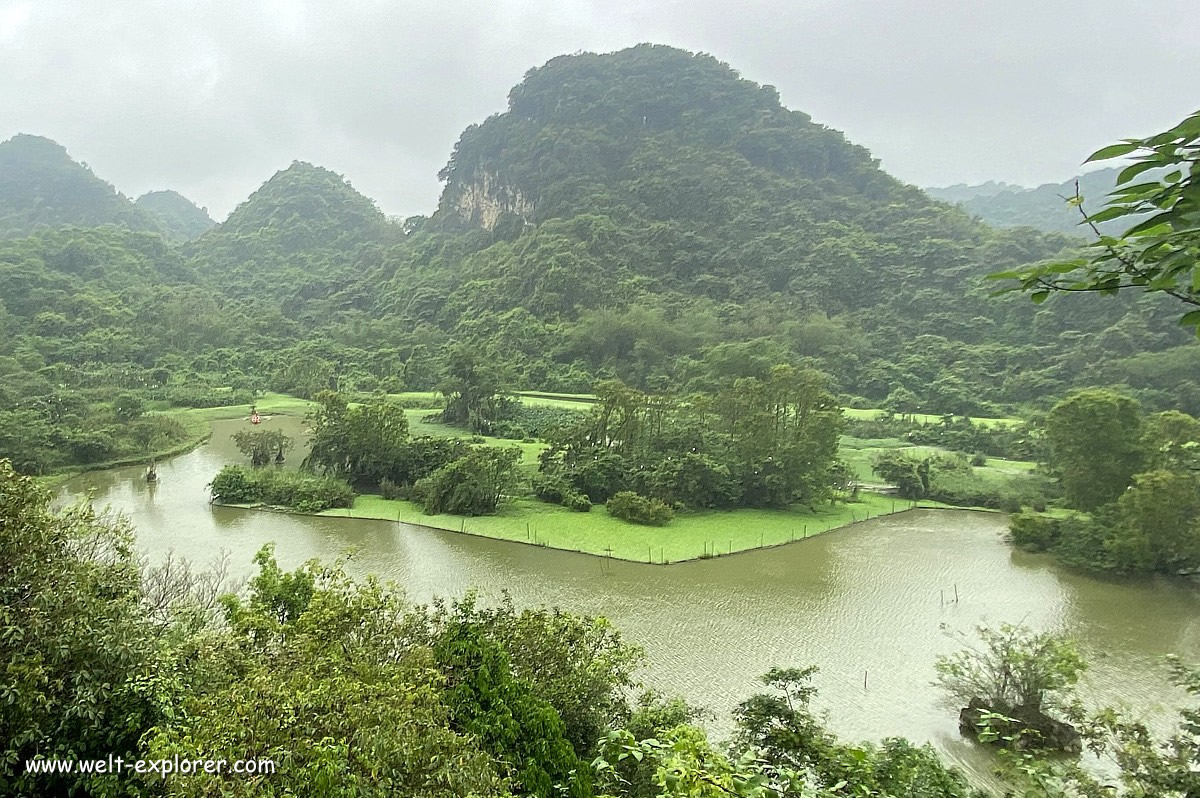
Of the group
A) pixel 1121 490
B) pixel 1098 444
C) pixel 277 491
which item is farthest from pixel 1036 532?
pixel 277 491

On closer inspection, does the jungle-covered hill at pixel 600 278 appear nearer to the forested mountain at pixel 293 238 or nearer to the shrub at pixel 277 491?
the forested mountain at pixel 293 238

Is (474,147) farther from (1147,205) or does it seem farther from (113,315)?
(1147,205)

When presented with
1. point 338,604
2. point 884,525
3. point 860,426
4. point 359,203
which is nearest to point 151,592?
point 338,604

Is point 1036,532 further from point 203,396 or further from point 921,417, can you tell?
point 203,396

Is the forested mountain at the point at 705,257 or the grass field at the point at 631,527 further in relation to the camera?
the forested mountain at the point at 705,257

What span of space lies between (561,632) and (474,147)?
7694 cm

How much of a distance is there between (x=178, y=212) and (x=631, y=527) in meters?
128

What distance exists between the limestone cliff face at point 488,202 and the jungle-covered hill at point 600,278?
0.76 feet

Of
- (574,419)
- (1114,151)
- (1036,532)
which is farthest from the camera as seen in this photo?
(574,419)

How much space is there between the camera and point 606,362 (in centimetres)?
4219

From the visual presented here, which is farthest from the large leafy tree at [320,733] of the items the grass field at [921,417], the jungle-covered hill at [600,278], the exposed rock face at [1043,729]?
the grass field at [921,417]

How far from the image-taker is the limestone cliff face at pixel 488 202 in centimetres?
6831

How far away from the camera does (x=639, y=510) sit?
63.5ft

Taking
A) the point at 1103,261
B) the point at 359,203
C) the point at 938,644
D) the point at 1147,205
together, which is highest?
the point at 359,203
